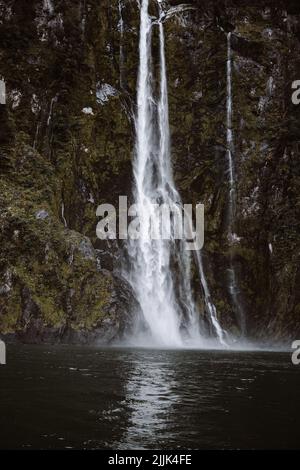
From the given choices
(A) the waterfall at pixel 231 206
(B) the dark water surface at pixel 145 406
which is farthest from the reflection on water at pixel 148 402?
(A) the waterfall at pixel 231 206

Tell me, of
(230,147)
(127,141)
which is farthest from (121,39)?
(230,147)

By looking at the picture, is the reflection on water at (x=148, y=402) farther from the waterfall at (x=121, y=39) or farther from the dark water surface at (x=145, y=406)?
the waterfall at (x=121, y=39)

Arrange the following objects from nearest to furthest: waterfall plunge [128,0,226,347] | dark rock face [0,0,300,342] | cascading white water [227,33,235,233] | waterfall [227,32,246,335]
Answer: dark rock face [0,0,300,342], waterfall plunge [128,0,226,347], waterfall [227,32,246,335], cascading white water [227,33,235,233]

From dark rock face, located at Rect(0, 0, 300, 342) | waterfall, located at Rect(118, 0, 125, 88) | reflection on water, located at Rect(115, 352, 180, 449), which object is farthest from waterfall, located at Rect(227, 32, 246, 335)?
reflection on water, located at Rect(115, 352, 180, 449)

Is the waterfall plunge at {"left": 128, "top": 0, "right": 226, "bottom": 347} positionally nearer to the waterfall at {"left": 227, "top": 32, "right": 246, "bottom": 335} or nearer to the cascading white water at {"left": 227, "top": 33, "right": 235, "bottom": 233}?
the waterfall at {"left": 227, "top": 32, "right": 246, "bottom": 335}

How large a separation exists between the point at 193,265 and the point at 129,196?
533cm

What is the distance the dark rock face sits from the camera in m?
24.2

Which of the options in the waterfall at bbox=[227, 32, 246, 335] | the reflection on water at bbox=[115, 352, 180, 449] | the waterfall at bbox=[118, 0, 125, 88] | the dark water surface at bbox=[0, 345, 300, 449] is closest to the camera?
the dark water surface at bbox=[0, 345, 300, 449]

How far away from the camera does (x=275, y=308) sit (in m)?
27.4

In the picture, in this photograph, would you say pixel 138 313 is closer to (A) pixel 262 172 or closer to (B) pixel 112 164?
(B) pixel 112 164

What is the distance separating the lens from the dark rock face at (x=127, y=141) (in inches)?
951

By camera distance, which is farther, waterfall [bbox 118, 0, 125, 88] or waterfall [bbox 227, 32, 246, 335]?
waterfall [bbox 118, 0, 125, 88]

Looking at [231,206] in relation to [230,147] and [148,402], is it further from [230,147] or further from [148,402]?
[148,402]

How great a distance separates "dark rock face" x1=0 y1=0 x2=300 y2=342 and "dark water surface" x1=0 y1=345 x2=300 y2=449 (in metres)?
10.9
